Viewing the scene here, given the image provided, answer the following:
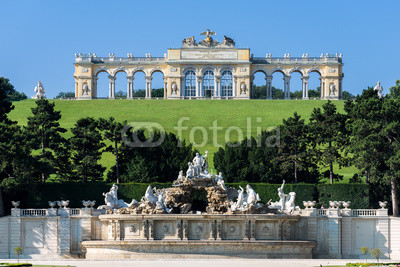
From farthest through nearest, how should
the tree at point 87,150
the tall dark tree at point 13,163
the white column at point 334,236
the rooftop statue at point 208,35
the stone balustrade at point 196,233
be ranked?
the rooftop statue at point 208,35
the tree at point 87,150
the tall dark tree at point 13,163
the white column at point 334,236
the stone balustrade at point 196,233

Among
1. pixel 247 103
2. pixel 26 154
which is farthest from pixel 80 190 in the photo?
pixel 247 103

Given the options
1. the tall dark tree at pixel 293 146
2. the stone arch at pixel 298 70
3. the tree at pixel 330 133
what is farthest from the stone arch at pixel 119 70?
the tree at pixel 330 133

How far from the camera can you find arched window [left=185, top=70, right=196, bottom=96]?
Result: 4213 inches

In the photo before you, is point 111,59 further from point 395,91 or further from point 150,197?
point 150,197

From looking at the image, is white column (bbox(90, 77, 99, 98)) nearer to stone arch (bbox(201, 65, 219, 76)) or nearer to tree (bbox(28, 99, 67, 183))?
stone arch (bbox(201, 65, 219, 76))

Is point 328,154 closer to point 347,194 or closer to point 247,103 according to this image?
point 347,194

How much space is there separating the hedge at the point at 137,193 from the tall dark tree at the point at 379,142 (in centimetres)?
180

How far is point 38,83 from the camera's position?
103250mm

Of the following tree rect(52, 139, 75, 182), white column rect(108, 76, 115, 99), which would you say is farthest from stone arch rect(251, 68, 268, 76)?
tree rect(52, 139, 75, 182)

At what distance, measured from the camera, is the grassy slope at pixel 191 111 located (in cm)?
7719

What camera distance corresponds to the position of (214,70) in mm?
106875

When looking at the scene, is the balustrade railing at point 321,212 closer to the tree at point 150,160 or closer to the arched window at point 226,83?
the tree at point 150,160

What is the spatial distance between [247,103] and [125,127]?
34782mm

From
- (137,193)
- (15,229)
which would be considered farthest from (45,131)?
(15,229)
